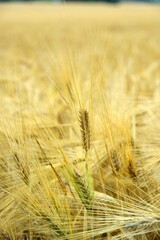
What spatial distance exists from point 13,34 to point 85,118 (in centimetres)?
311

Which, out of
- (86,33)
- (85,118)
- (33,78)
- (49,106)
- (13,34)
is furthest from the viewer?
(13,34)

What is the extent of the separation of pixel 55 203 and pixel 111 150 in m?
0.12

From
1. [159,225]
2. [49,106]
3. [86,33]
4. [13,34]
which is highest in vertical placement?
[13,34]

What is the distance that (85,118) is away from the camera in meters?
0.55

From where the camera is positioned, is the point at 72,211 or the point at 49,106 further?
the point at 49,106

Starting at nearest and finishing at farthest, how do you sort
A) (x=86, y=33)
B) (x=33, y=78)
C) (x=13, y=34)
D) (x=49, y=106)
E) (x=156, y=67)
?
(x=86, y=33) → (x=49, y=106) → (x=33, y=78) → (x=156, y=67) → (x=13, y=34)

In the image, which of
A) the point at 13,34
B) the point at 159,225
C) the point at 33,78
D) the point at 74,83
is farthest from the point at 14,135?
the point at 13,34

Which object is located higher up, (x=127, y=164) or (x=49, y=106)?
(x=49, y=106)

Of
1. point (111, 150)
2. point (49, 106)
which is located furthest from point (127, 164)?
point (49, 106)

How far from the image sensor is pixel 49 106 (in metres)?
0.85

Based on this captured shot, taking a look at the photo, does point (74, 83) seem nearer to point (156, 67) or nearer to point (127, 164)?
point (127, 164)

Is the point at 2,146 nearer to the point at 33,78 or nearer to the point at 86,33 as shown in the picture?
the point at 86,33

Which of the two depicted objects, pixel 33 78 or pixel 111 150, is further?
pixel 33 78

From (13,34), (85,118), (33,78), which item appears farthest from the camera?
(13,34)
